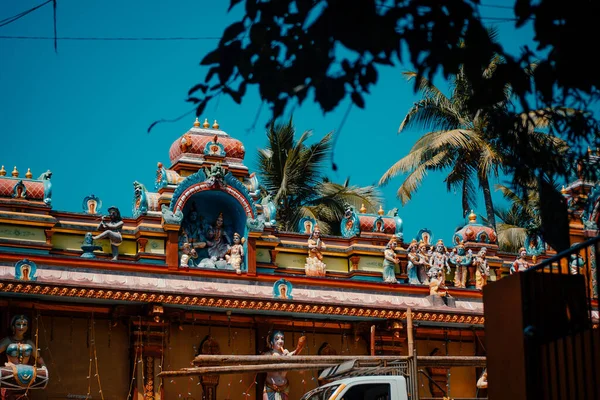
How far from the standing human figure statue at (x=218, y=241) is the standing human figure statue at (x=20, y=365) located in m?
4.58

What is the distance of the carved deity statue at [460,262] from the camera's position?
1016 inches

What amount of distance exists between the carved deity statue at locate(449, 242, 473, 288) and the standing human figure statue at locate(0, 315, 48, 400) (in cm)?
970

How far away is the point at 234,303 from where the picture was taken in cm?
2181

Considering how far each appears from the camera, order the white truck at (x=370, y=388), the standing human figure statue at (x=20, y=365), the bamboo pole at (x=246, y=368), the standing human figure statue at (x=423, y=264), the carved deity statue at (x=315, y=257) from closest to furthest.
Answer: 1. the white truck at (x=370, y=388)
2. the bamboo pole at (x=246, y=368)
3. the standing human figure statue at (x=20, y=365)
4. the carved deity statue at (x=315, y=257)
5. the standing human figure statue at (x=423, y=264)

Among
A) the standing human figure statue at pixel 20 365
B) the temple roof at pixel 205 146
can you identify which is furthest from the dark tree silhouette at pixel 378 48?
the temple roof at pixel 205 146

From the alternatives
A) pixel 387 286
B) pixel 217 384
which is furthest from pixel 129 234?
pixel 387 286

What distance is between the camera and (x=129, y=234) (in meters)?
23.2

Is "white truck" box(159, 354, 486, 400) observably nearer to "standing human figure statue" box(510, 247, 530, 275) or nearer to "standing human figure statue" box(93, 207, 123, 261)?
"standing human figure statue" box(93, 207, 123, 261)

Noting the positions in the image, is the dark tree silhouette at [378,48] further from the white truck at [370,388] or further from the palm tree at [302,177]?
the palm tree at [302,177]

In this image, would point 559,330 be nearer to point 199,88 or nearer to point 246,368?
point 199,88

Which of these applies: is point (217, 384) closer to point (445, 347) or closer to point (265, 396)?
point (265, 396)

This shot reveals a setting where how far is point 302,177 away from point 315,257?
1318 centimetres

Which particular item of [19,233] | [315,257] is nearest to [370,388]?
[315,257]

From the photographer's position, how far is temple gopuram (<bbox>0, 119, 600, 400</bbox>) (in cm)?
2123
